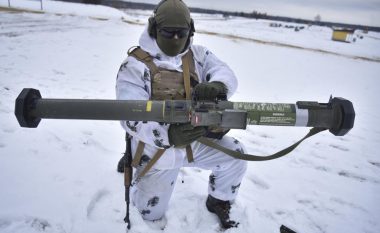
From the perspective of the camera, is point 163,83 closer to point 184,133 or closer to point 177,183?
point 184,133

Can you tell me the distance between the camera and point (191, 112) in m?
1.75

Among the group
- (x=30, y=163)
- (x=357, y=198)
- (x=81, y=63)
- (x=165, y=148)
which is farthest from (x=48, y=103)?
(x=81, y=63)

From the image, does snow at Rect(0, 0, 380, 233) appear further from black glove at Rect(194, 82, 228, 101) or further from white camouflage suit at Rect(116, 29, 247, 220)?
black glove at Rect(194, 82, 228, 101)

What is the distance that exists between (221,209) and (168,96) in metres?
1.20

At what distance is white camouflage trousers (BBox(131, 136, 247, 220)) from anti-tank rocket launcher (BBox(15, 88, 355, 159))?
85 centimetres

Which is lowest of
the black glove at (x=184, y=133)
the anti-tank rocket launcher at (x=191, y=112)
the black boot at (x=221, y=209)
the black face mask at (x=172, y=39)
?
the black boot at (x=221, y=209)

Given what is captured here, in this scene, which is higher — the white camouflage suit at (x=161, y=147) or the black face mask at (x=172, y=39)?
the black face mask at (x=172, y=39)

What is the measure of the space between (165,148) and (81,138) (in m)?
1.95

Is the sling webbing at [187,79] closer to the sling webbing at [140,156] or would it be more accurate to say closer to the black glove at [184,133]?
the sling webbing at [140,156]

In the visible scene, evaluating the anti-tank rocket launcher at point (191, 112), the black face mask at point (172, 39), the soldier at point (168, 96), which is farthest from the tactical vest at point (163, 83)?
the anti-tank rocket launcher at point (191, 112)

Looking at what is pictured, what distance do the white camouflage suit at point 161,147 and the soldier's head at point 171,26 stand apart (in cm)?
8

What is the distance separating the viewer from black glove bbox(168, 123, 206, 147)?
1.99 meters

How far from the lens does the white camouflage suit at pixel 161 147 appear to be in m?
2.25

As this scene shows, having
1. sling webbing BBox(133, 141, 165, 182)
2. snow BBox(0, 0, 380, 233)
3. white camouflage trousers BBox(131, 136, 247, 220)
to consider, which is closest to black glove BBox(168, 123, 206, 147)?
sling webbing BBox(133, 141, 165, 182)
